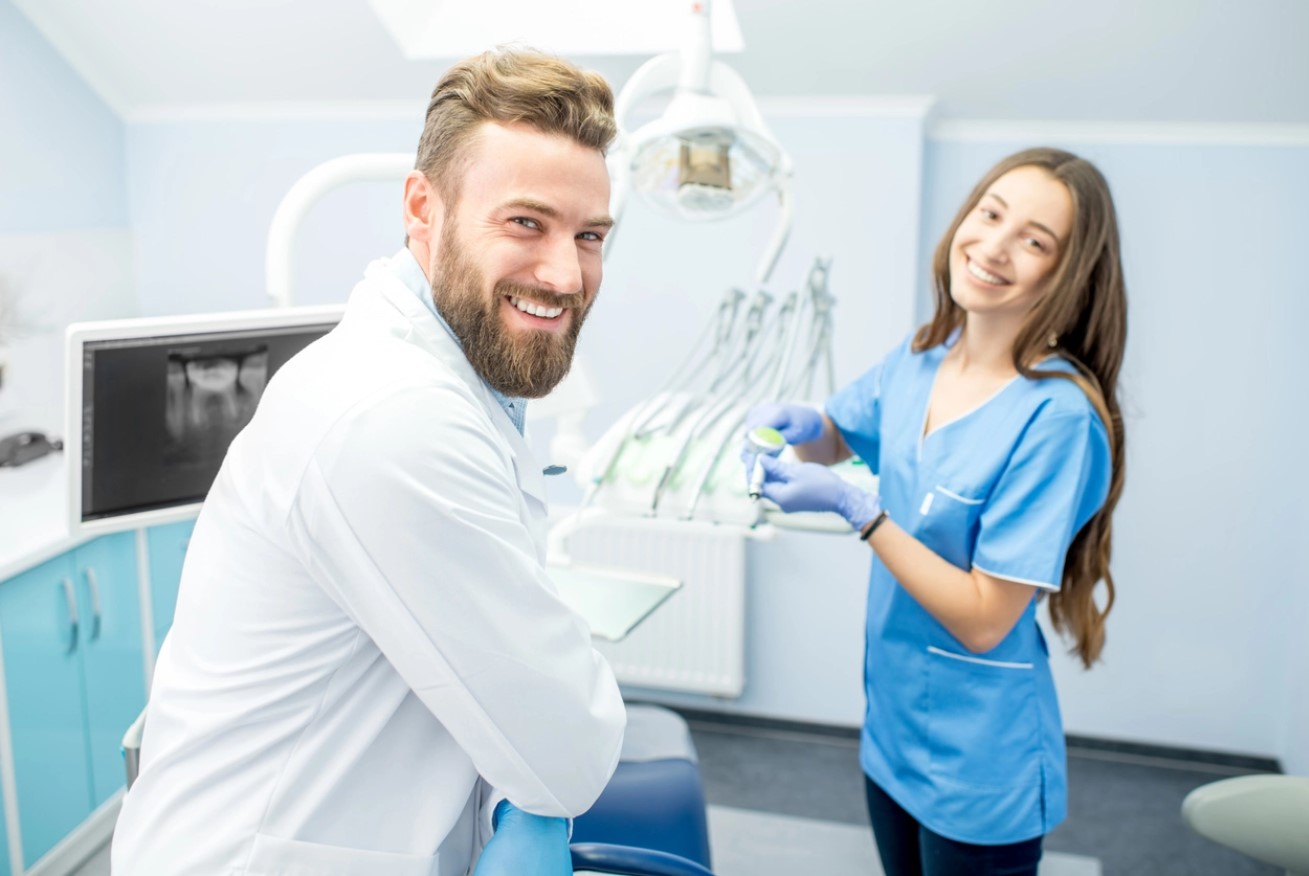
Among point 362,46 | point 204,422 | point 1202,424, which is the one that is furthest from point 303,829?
point 1202,424

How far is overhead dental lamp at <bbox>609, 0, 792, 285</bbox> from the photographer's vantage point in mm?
1480

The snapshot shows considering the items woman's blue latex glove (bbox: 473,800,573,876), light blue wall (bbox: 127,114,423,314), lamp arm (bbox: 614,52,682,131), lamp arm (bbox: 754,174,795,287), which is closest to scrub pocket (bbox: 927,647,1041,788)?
lamp arm (bbox: 754,174,795,287)

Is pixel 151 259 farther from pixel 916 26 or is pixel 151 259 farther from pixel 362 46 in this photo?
pixel 916 26

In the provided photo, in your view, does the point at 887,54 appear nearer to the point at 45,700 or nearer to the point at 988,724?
the point at 988,724

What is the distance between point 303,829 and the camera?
90 centimetres

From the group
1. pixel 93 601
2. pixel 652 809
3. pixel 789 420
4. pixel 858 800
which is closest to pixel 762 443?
pixel 789 420

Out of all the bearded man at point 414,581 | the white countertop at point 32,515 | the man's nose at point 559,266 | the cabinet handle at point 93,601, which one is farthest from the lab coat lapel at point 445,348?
the cabinet handle at point 93,601

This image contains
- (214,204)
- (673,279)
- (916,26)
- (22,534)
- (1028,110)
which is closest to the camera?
(22,534)

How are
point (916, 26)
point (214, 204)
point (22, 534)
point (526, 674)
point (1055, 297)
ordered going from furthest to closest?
point (214, 204), point (916, 26), point (22, 534), point (1055, 297), point (526, 674)

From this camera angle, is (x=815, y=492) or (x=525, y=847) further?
(x=815, y=492)

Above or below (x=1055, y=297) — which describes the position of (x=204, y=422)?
below

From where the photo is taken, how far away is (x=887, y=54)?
232cm

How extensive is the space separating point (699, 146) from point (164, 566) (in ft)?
5.51

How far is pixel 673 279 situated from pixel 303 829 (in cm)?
195
